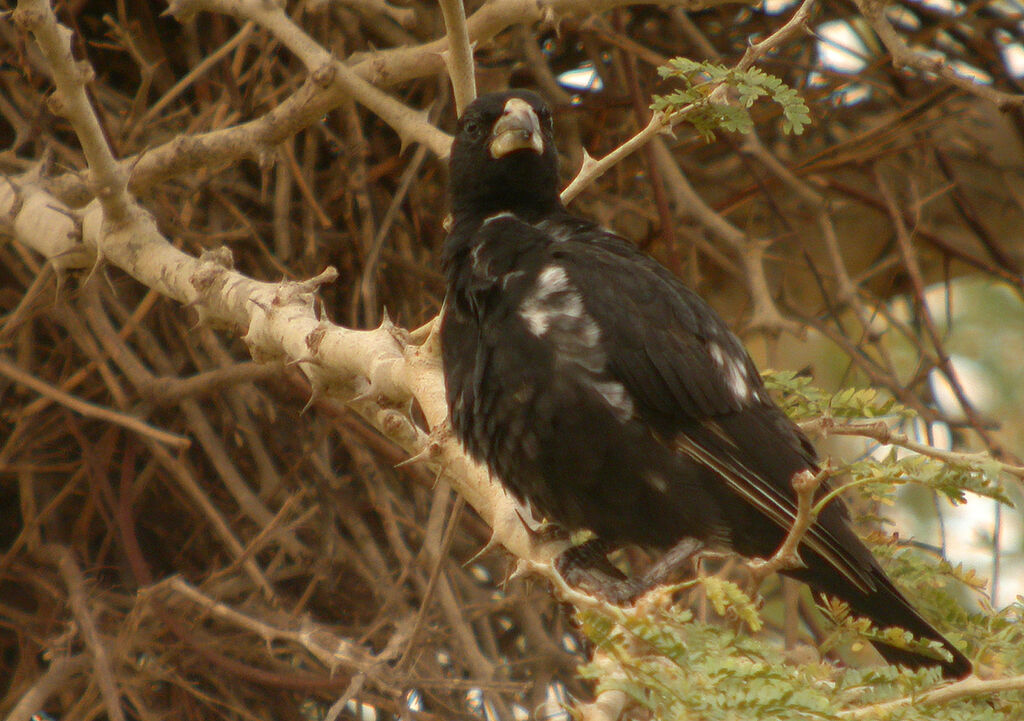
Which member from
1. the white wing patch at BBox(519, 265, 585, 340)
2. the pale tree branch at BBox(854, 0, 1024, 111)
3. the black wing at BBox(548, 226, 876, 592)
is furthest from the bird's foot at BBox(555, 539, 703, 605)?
the pale tree branch at BBox(854, 0, 1024, 111)

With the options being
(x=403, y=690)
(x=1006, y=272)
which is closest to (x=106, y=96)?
(x=403, y=690)

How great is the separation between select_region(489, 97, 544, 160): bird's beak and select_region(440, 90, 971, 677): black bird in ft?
0.99

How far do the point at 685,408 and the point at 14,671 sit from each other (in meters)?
2.19

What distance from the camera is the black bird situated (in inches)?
89.4

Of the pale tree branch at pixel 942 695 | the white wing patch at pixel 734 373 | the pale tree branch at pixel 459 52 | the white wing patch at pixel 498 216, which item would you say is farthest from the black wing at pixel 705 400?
the pale tree branch at pixel 942 695

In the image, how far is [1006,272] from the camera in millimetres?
4016

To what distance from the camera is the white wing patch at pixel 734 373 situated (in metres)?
2.45

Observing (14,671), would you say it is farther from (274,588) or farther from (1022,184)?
(1022,184)

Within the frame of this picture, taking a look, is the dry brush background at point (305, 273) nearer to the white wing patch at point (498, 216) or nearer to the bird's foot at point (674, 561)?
the white wing patch at point (498, 216)

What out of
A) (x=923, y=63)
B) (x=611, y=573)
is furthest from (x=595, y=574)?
(x=923, y=63)

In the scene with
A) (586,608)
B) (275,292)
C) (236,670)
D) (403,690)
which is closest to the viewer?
(586,608)

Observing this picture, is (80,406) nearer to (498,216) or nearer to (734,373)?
(498,216)

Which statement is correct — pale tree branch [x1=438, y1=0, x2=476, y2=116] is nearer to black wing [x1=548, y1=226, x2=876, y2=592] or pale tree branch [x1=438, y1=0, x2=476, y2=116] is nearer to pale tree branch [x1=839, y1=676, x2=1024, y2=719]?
black wing [x1=548, y1=226, x2=876, y2=592]

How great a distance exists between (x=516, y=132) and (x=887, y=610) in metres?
1.41
